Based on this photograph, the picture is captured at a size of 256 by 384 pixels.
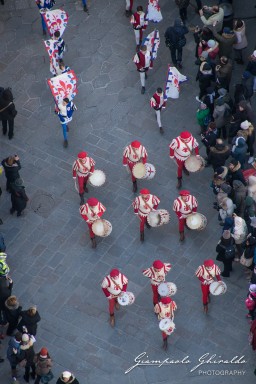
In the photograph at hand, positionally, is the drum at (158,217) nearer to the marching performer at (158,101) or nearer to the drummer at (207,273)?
the drummer at (207,273)

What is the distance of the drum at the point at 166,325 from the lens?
26766 millimetres

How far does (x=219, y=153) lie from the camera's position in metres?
29.2

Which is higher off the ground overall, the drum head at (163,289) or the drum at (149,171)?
the drum at (149,171)

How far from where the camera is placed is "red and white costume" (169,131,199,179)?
28.8 m

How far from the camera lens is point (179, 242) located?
96.5 ft

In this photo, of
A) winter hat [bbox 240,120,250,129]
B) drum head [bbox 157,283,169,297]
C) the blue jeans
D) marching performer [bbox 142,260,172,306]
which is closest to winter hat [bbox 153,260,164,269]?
marching performer [bbox 142,260,172,306]

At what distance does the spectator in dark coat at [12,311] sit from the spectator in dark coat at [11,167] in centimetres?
379

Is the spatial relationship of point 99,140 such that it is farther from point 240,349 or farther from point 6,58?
point 240,349

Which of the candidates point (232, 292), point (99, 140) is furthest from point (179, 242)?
point (99, 140)

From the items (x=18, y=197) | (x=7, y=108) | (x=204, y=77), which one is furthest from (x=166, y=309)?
(x=7, y=108)

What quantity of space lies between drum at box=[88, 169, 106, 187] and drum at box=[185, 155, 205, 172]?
2.15 meters

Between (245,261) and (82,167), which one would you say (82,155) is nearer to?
(82,167)

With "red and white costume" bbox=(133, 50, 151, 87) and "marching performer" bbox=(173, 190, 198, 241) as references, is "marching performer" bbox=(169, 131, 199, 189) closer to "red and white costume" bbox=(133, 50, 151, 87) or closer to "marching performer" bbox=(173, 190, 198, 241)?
"marching performer" bbox=(173, 190, 198, 241)

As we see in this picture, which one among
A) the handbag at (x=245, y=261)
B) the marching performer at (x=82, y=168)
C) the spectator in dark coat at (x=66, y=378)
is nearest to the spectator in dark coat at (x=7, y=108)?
the marching performer at (x=82, y=168)
